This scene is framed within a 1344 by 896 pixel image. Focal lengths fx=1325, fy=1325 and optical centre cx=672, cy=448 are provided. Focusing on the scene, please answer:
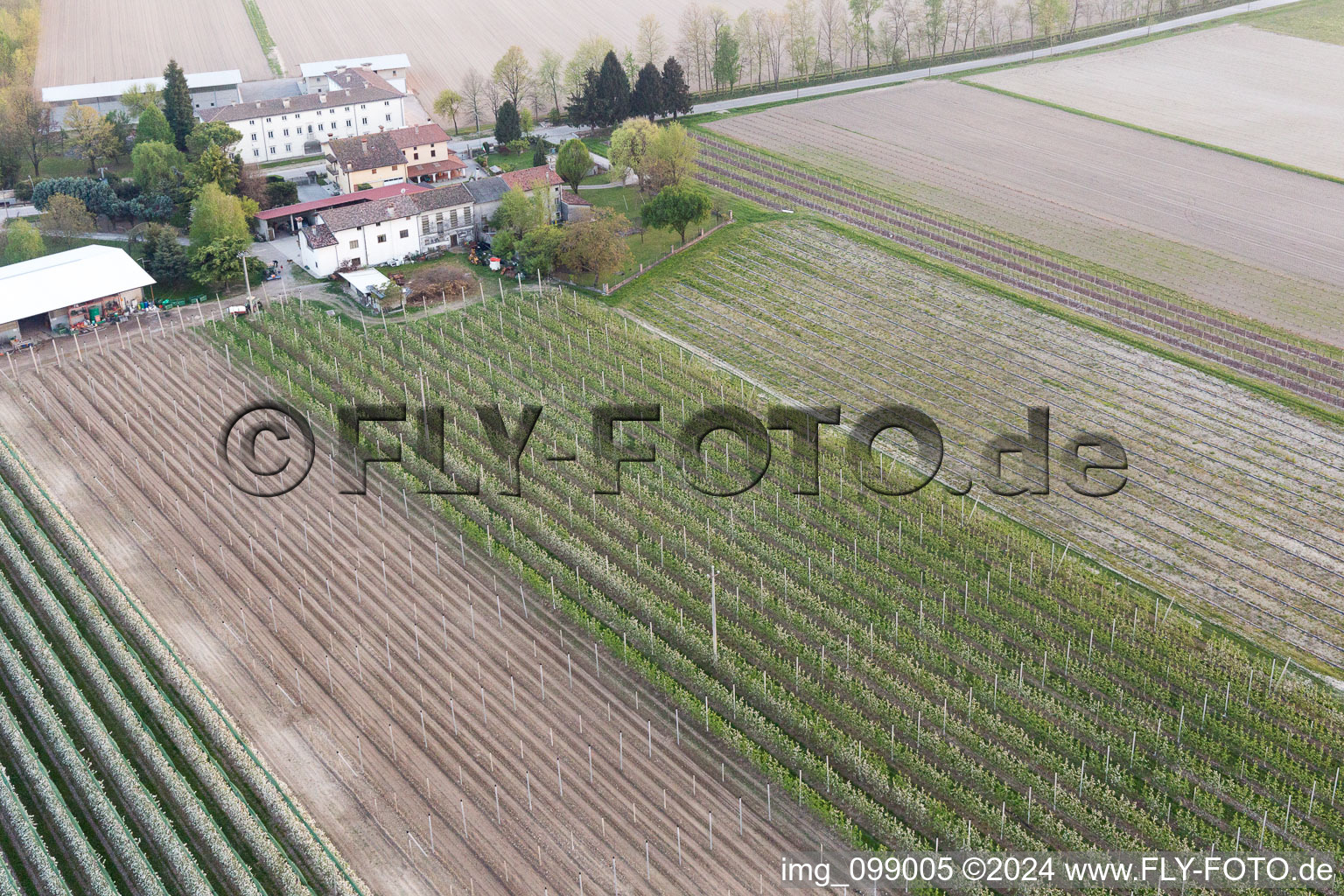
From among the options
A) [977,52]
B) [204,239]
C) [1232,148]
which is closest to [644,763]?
[204,239]

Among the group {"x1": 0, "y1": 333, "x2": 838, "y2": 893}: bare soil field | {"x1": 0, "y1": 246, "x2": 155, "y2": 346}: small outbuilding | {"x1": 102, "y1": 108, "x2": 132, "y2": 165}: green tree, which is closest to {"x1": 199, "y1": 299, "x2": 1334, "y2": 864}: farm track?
{"x1": 0, "y1": 333, "x2": 838, "y2": 893}: bare soil field

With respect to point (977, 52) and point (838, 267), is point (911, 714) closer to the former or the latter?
point (838, 267)

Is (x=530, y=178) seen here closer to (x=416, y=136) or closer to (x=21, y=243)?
(x=416, y=136)

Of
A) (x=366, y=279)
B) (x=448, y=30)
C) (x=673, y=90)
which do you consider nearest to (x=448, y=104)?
(x=673, y=90)

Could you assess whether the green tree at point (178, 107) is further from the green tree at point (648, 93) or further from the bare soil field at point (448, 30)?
the green tree at point (648, 93)

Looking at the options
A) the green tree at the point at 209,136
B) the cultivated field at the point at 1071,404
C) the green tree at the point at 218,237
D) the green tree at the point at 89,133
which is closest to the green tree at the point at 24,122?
the green tree at the point at 89,133

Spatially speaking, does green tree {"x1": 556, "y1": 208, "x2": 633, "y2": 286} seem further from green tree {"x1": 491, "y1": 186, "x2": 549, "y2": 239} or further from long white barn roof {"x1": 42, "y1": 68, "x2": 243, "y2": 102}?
long white barn roof {"x1": 42, "y1": 68, "x2": 243, "y2": 102}

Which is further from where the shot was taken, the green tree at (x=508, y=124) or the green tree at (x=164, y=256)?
the green tree at (x=508, y=124)
